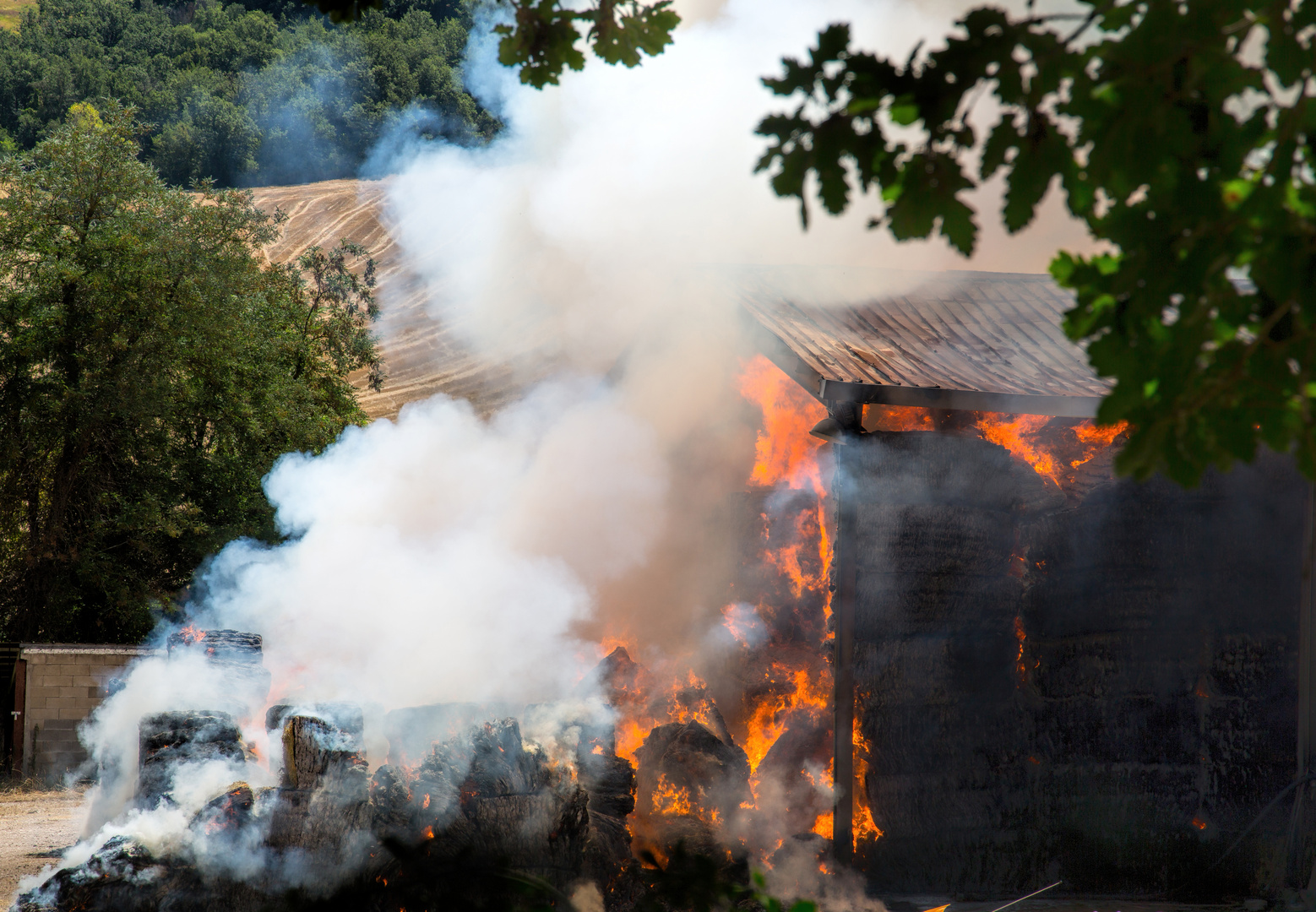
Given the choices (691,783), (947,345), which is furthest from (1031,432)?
(691,783)

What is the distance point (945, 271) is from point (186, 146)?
49.1 m

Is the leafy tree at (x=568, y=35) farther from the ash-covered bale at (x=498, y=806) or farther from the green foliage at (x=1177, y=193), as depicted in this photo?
the ash-covered bale at (x=498, y=806)

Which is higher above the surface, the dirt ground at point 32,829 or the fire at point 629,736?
the fire at point 629,736

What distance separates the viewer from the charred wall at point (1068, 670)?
7812 mm

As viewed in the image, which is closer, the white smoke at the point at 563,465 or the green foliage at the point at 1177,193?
the green foliage at the point at 1177,193

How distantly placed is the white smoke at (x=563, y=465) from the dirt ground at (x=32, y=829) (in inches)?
58.4

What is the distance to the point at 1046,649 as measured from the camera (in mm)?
8125

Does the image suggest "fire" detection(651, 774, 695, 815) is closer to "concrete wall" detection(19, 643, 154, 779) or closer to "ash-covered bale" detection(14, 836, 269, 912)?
"ash-covered bale" detection(14, 836, 269, 912)

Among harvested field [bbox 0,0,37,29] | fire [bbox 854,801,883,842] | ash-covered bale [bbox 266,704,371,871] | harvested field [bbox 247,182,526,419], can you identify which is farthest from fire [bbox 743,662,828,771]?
harvested field [bbox 0,0,37,29]

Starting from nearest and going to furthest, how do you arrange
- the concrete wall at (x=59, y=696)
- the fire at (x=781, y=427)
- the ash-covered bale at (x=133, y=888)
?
the ash-covered bale at (x=133, y=888) < the fire at (x=781, y=427) < the concrete wall at (x=59, y=696)

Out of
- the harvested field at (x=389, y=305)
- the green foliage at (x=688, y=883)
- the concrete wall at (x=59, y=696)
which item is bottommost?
the concrete wall at (x=59, y=696)

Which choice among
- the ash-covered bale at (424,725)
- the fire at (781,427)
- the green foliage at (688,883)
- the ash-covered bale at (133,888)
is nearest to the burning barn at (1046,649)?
the fire at (781,427)

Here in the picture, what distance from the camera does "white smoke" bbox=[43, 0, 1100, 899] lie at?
871 cm

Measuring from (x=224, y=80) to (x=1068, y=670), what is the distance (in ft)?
191
